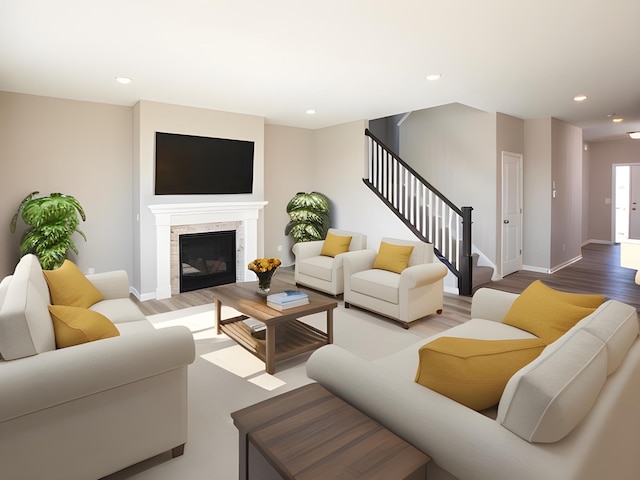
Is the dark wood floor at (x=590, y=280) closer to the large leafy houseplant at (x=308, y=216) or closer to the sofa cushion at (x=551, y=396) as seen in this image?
the large leafy houseplant at (x=308, y=216)

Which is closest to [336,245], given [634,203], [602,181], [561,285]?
[561,285]

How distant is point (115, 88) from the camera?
4.47 m

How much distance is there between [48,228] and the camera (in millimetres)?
4273

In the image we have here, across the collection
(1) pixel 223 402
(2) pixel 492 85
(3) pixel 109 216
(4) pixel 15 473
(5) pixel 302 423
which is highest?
(2) pixel 492 85

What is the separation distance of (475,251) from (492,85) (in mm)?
2789

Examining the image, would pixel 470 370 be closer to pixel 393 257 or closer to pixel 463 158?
pixel 393 257

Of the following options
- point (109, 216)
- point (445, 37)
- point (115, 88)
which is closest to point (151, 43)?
point (115, 88)

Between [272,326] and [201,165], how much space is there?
11.2 ft

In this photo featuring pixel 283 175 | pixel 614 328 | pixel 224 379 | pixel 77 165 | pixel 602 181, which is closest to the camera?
pixel 614 328

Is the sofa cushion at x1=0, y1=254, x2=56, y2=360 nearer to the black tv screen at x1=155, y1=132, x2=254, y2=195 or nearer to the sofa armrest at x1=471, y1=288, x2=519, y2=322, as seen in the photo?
the sofa armrest at x1=471, y1=288, x2=519, y2=322

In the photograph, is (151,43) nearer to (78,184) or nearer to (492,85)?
(78,184)

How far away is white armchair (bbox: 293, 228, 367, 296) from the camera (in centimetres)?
493

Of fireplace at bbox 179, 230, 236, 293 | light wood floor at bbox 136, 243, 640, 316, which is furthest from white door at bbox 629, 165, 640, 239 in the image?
fireplace at bbox 179, 230, 236, 293

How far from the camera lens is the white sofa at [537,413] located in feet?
3.36
